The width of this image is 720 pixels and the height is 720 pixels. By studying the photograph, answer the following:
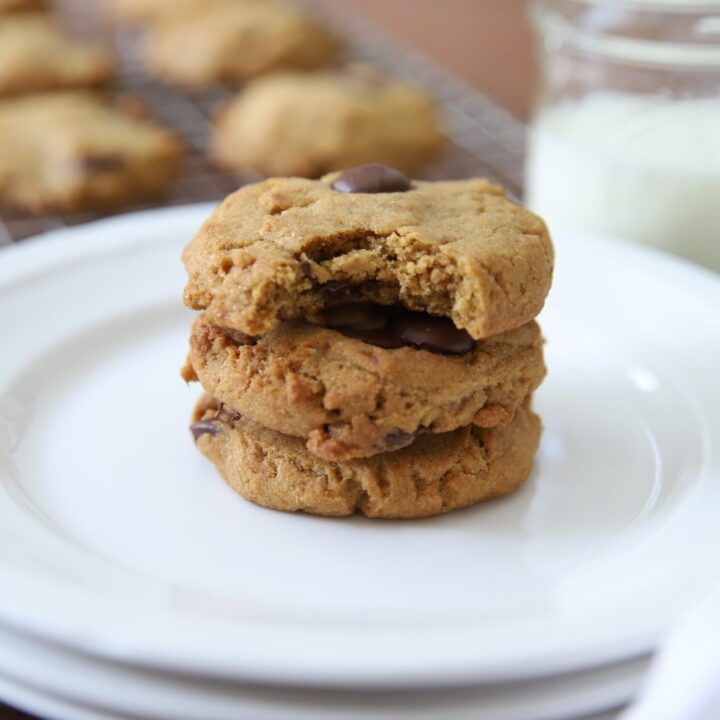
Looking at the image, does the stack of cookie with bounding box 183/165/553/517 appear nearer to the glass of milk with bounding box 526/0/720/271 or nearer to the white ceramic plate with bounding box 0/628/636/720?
the white ceramic plate with bounding box 0/628/636/720

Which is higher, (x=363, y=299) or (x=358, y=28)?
(x=363, y=299)

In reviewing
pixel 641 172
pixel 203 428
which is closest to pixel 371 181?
pixel 203 428

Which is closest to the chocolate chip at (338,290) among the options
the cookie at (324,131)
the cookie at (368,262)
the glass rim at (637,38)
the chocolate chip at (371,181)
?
the cookie at (368,262)

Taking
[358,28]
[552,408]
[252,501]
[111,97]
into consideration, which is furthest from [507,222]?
[358,28]

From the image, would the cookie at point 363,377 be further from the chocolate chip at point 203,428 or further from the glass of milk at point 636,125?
A: the glass of milk at point 636,125

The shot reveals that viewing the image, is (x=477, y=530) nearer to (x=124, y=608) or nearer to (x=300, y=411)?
(x=300, y=411)

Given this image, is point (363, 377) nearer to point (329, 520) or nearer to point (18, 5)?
point (329, 520)
